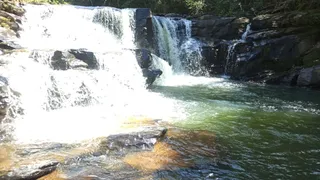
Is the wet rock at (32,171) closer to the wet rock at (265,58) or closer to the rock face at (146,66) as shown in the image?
the rock face at (146,66)

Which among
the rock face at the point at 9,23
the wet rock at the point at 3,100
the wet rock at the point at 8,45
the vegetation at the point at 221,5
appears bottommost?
the wet rock at the point at 3,100

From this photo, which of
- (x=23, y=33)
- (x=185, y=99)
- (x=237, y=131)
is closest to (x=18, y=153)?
(x=237, y=131)

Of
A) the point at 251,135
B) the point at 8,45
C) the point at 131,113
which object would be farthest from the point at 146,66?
the point at 251,135

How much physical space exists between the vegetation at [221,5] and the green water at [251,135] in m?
6.00

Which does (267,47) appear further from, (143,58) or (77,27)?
(77,27)

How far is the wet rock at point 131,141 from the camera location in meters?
6.23

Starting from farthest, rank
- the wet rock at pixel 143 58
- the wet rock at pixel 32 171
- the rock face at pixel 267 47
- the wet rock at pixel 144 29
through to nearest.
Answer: the wet rock at pixel 144 29 → the rock face at pixel 267 47 → the wet rock at pixel 143 58 → the wet rock at pixel 32 171

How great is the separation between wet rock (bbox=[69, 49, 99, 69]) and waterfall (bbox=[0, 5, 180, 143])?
197mm

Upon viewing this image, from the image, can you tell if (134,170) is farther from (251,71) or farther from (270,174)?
(251,71)

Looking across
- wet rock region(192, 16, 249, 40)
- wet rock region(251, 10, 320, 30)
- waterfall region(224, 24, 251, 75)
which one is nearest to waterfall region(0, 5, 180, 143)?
wet rock region(192, 16, 249, 40)

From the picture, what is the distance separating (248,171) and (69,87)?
6443 millimetres

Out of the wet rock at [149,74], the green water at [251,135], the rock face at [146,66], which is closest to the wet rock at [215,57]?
the green water at [251,135]

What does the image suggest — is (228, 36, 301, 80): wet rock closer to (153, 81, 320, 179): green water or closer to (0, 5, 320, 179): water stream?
(0, 5, 320, 179): water stream

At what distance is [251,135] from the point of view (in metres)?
7.35
